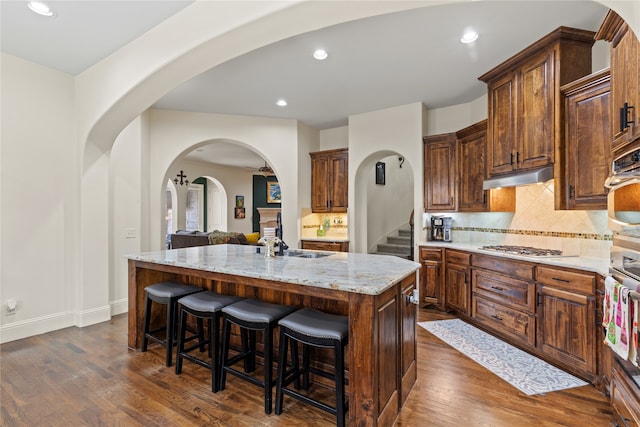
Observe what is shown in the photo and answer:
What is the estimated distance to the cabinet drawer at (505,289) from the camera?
113 inches

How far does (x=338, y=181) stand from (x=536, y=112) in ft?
10.7

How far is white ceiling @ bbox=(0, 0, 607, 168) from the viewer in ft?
8.61

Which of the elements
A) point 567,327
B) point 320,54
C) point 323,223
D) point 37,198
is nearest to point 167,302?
point 37,198

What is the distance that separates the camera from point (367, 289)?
1.73 m

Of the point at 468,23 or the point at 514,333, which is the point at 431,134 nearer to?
the point at 468,23

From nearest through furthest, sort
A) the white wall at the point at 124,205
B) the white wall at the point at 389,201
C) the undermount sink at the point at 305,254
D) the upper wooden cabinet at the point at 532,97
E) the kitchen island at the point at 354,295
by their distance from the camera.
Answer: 1. the kitchen island at the point at 354,295
2. the upper wooden cabinet at the point at 532,97
3. the undermount sink at the point at 305,254
4. the white wall at the point at 124,205
5. the white wall at the point at 389,201

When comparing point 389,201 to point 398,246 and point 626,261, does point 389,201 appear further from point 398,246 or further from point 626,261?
point 626,261

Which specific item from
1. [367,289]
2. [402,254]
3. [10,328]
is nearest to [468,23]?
[367,289]

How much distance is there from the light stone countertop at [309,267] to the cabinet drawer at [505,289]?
1.25 m

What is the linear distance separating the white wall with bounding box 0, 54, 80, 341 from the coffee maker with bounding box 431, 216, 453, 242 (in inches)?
185

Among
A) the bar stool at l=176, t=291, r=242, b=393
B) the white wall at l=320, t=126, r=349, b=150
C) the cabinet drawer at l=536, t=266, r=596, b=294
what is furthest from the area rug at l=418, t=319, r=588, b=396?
the white wall at l=320, t=126, r=349, b=150

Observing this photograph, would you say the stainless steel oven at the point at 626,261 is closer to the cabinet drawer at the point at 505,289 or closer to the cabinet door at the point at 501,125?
the cabinet drawer at the point at 505,289

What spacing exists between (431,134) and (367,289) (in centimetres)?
411

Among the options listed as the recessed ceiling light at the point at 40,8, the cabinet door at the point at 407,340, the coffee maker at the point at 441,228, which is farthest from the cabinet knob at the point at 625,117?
the recessed ceiling light at the point at 40,8
